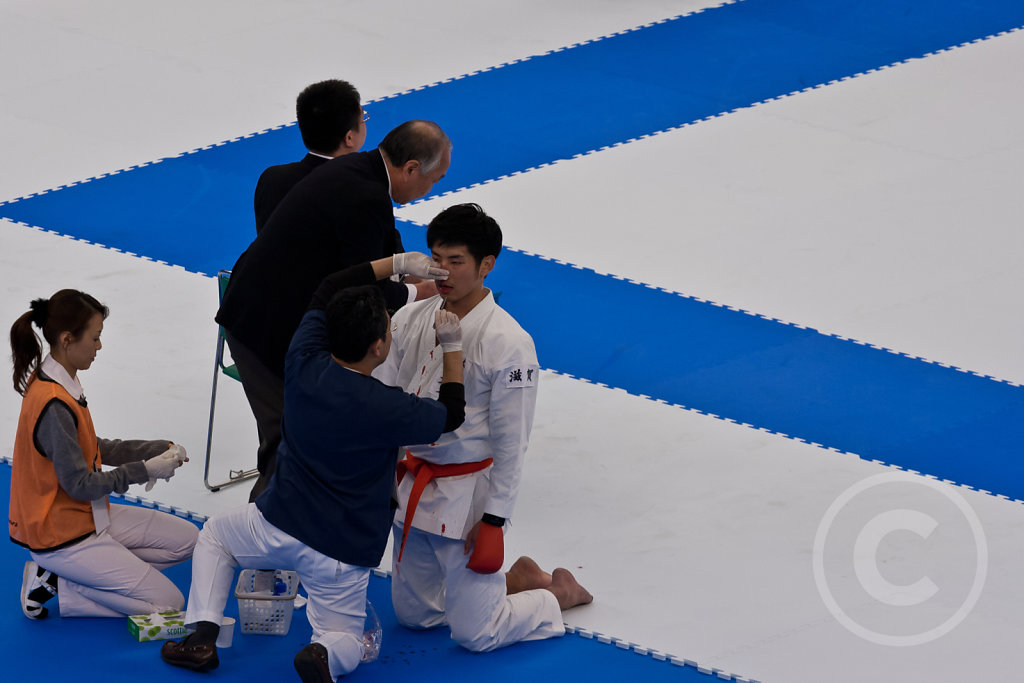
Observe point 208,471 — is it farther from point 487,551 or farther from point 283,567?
point 487,551

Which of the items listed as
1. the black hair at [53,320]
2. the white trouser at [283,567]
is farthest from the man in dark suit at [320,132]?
the white trouser at [283,567]

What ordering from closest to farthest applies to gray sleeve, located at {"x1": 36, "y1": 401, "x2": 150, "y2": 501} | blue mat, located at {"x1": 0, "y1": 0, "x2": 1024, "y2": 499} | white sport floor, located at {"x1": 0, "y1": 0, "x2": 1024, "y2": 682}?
gray sleeve, located at {"x1": 36, "y1": 401, "x2": 150, "y2": 501}
white sport floor, located at {"x1": 0, "y1": 0, "x2": 1024, "y2": 682}
blue mat, located at {"x1": 0, "y1": 0, "x2": 1024, "y2": 499}

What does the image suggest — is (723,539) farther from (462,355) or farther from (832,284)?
(832,284)

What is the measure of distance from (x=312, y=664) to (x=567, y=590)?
1.20 metres

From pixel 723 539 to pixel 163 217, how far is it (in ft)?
15.0

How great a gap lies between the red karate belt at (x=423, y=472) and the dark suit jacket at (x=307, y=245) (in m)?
0.76

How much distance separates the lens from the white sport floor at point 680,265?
557 cm

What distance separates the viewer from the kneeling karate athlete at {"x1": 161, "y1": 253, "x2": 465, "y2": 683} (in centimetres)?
460

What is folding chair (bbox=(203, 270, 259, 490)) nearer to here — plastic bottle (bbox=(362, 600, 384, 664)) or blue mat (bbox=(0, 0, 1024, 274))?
plastic bottle (bbox=(362, 600, 384, 664))

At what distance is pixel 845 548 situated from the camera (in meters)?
5.89

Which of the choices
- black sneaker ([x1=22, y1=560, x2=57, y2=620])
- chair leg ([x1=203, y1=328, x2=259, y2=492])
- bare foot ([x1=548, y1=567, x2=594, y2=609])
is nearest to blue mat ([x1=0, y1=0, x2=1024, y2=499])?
bare foot ([x1=548, y1=567, x2=594, y2=609])

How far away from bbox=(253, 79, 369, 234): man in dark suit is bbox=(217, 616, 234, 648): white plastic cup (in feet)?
5.86

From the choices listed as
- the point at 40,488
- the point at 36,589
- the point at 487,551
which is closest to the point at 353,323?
the point at 487,551

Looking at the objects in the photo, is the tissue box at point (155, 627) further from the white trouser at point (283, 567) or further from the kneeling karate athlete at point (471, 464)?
the kneeling karate athlete at point (471, 464)
